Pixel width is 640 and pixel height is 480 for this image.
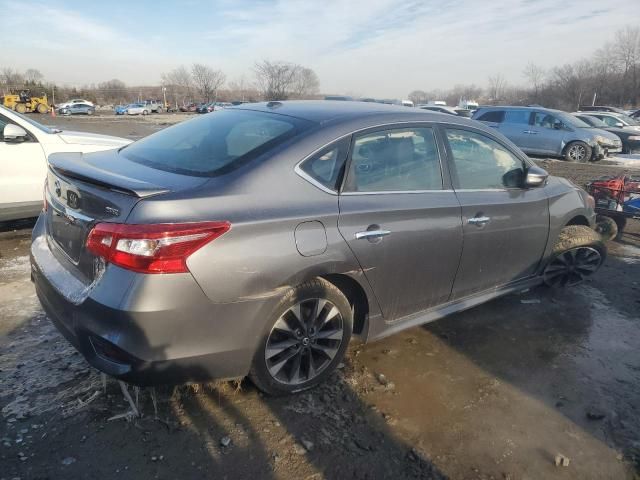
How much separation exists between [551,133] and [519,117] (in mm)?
1056

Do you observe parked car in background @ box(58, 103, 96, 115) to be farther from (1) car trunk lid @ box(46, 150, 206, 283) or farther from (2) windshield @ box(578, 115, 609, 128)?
(1) car trunk lid @ box(46, 150, 206, 283)

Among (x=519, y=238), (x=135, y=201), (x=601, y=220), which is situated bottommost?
(x=601, y=220)

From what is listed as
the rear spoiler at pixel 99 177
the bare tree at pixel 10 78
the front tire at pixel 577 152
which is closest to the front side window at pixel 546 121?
the front tire at pixel 577 152

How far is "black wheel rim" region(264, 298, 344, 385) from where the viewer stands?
2629mm

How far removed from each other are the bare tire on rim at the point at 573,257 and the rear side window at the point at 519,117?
1157 cm

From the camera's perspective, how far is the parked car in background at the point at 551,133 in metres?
14.4

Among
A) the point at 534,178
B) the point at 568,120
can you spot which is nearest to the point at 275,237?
the point at 534,178

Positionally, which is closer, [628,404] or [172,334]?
[172,334]

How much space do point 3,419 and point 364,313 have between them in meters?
2.04

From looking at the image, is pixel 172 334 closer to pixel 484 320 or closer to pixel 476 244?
pixel 476 244

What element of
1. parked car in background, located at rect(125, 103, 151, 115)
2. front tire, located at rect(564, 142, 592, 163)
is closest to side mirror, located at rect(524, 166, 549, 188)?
front tire, located at rect(564, 142, 592, 163)

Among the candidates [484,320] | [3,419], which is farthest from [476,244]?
[3,419]

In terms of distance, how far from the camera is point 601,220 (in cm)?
591

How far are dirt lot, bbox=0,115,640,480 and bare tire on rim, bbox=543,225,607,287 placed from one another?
0.75m
